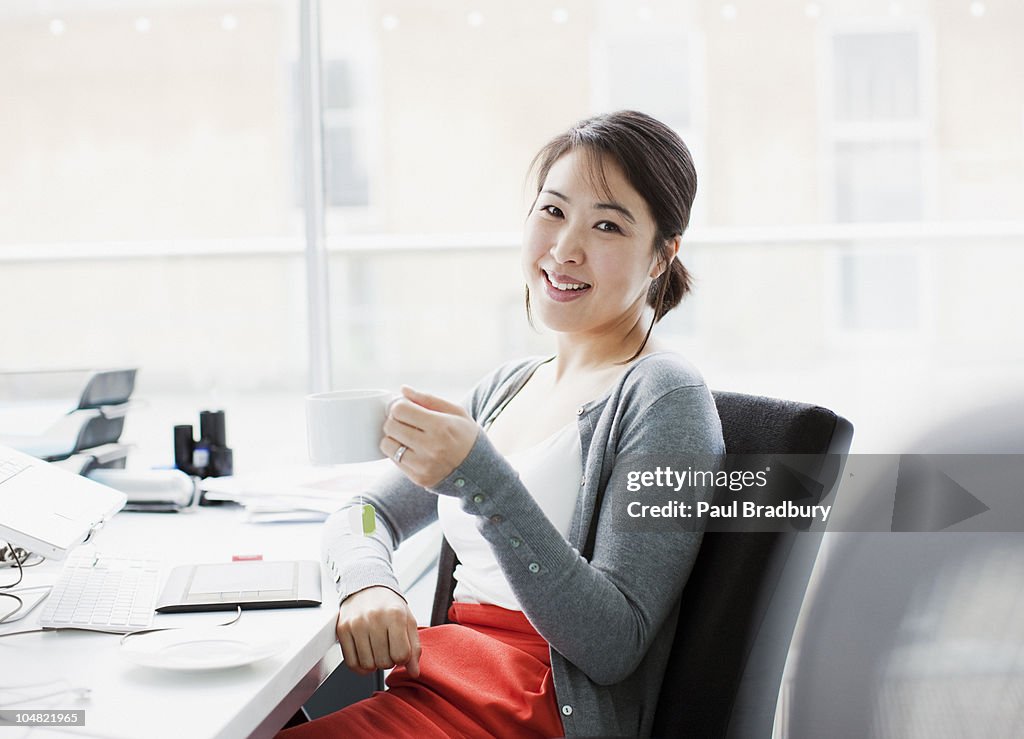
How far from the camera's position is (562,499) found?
3.79 ft

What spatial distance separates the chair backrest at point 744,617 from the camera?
Answer: 102cm

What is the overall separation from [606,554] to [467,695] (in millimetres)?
222

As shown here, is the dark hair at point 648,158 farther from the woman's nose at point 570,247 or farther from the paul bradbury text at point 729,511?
the paul bradbury text at point 729,511

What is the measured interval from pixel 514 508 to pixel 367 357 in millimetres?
2317

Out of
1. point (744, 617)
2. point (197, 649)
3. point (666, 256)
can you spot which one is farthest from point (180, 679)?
point (666, 256)

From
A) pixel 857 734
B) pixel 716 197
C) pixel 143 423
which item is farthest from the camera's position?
pixel 716 197

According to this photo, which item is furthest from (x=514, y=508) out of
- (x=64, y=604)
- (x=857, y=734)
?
(x=64, y=604)

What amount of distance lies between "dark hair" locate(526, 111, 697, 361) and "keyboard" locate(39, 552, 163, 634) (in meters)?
0.69

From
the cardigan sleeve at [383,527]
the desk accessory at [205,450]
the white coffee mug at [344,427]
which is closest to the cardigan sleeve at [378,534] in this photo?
the cardigan sleeve at [383,527]

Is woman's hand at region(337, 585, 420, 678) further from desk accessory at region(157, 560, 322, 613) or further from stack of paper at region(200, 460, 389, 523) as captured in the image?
stack of paper at region(200, 460, 389, 523)

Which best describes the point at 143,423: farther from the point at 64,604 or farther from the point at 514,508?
the point at 514,508

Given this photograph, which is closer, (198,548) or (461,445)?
(461,445)

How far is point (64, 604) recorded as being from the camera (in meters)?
1.04

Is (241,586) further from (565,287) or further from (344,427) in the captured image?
(565,287)
